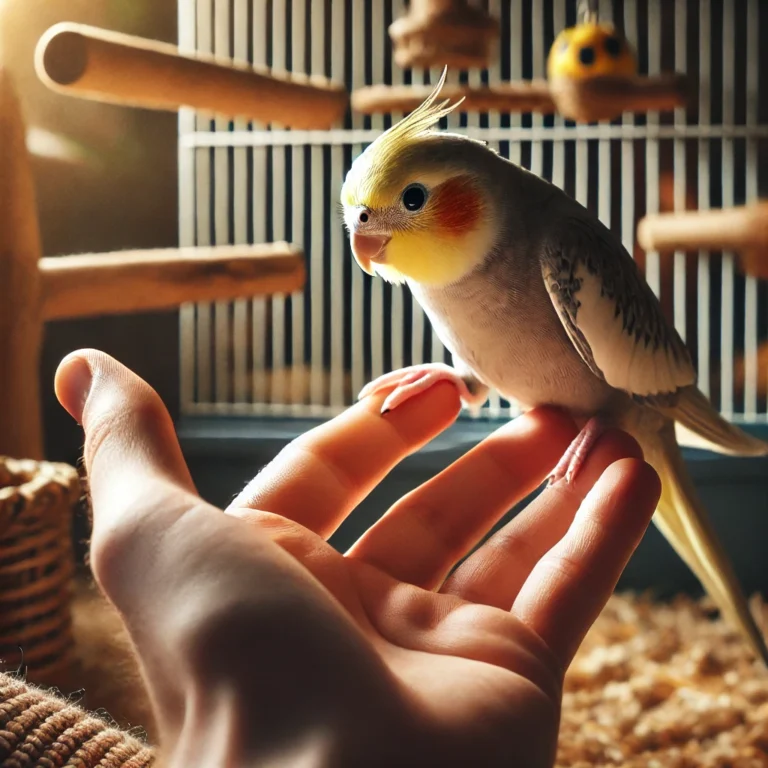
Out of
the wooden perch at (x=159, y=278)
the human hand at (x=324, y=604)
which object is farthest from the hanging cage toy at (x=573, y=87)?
the human hand at (x=324, y=604)

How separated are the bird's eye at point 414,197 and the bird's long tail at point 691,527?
0.39 metres

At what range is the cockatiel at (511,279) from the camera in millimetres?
759

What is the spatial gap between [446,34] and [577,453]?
88 centimetres

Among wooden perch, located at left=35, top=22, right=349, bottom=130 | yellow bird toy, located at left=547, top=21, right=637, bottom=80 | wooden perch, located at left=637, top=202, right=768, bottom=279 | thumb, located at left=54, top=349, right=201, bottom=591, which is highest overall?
yellow bird toy, located at left=547, top=21, right=637, bottom=80

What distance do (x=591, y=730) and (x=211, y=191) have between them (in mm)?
1277

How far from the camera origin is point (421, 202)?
76cm

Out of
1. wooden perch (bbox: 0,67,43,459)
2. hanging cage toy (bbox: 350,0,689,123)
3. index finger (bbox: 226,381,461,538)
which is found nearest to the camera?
index finger (bbox: 226,381,461,538)

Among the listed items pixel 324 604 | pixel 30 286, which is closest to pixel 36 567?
pixel 30 286

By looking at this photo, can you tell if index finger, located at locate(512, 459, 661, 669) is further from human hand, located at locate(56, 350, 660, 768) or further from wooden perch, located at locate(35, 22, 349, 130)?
wooden perch, located at locate(35, 22, 349, 130)

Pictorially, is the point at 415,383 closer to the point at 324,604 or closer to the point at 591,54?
the point at 324,604

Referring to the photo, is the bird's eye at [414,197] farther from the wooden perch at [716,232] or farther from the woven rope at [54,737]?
the wooden perch at [716,232]

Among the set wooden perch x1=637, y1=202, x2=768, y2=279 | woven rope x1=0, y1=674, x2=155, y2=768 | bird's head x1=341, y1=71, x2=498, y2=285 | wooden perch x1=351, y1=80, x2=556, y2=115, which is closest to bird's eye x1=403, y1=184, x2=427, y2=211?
bird's head x1=341, y1=71, x2=498, y2=285

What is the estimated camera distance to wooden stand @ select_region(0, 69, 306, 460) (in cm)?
106

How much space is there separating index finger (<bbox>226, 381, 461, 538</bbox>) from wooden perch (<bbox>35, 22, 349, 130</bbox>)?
1.72 ft
